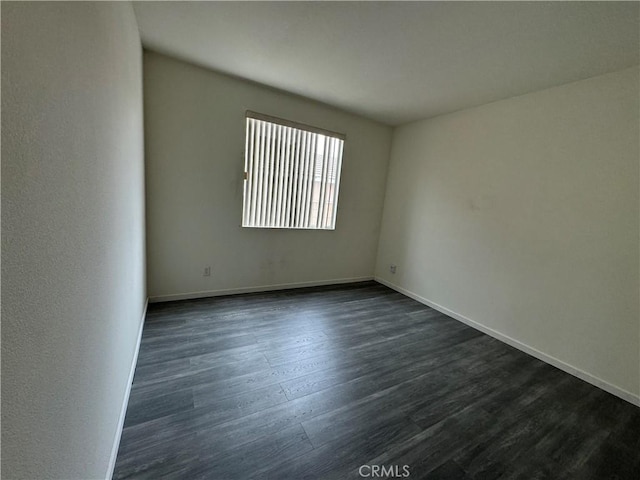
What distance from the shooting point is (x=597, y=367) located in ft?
7.06

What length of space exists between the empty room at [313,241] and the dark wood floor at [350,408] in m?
0.02

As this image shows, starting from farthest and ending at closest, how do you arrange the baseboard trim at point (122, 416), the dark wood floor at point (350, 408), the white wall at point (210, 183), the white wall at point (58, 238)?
the white wall at point (210, 183) < the dark wood floor at point (350, 408) < the baseboard trim at point (122, 416) < the white wall at point (58, 238)

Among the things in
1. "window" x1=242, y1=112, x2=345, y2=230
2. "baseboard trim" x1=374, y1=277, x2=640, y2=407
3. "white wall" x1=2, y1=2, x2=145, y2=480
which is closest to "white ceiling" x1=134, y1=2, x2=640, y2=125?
"window" x1=242, y1=112, x2=345, y2=230

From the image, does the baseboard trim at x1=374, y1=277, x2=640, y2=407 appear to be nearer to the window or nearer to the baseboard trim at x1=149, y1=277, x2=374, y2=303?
the baseboard trim at x1=149, y1=277, x2=374, y2=303

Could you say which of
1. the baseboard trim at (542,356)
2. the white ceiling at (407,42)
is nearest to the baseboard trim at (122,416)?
the white ceiling at (407,42)

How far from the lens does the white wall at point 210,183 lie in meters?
2.62

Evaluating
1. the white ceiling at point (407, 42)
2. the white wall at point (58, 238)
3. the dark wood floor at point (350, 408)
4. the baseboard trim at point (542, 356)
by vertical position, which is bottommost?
the dark wood floor at point (350, 408)

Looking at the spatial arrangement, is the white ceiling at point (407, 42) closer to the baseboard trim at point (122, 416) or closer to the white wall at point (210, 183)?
the white wall at point (210, 183)

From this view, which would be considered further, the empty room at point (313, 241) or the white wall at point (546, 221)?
the white wall at point (546, 221)

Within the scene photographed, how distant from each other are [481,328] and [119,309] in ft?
11.1

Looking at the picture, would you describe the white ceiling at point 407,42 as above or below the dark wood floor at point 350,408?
above

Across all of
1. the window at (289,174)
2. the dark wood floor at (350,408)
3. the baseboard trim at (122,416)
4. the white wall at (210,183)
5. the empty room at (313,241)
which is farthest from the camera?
the window at (289,174)

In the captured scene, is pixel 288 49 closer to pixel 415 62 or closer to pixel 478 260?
pixel 415 62

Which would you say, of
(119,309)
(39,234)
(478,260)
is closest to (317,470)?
→ (119,309)
